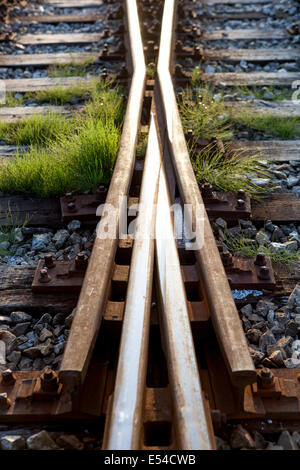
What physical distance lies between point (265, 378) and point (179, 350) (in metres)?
0.36

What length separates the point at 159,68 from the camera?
168 inches

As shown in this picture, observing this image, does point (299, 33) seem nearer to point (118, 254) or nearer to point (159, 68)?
point (159, 68)

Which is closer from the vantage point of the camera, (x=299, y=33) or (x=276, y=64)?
(x=276, y=64)

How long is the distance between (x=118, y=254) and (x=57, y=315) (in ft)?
1.27

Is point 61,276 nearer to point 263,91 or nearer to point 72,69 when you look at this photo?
point 263,91

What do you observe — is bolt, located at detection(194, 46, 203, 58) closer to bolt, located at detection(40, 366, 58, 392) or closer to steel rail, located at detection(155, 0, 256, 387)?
steel rail, located at detection(155, 0, 256, 387)

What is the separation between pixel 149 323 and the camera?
7.06 feet

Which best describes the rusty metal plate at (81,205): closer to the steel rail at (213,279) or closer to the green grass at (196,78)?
the steel rail at (213,279)

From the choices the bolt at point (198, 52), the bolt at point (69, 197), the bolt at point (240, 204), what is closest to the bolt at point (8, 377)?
the bolt at point (69, 197)

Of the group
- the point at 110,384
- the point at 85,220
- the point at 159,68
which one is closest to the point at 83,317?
the point at 110,384

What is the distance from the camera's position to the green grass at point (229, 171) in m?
3.48

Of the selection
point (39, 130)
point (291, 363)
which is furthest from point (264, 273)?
point (39, 130)

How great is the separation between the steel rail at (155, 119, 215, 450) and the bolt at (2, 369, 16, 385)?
0.60 m

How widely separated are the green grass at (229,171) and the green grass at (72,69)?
210 centimetres
